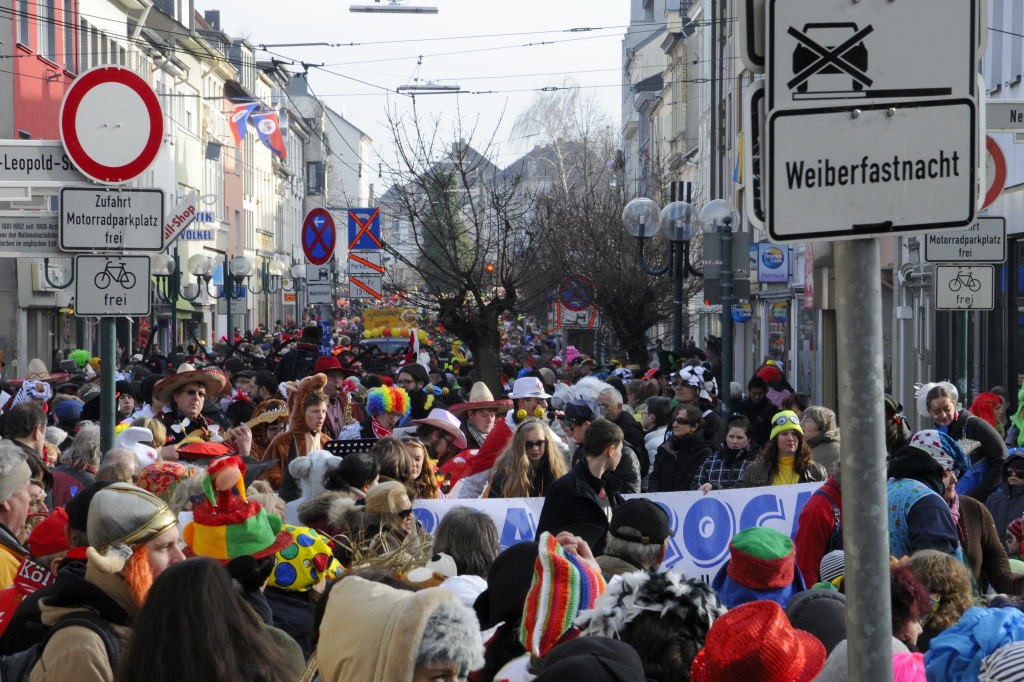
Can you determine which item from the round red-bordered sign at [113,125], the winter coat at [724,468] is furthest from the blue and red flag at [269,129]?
the round red-bordered sign at [113,125]

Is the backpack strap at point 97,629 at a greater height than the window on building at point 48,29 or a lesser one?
lesser

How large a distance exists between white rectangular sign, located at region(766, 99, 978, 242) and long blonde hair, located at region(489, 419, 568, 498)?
6721 millimetres

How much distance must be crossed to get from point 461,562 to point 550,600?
1.58 m

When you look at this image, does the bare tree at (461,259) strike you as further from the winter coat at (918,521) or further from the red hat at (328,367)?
the winter coat at (918,521)

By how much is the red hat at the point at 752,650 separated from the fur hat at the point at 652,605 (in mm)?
271

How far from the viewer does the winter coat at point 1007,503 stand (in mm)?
8695

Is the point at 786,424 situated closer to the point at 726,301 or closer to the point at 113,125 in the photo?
the point at 113,125

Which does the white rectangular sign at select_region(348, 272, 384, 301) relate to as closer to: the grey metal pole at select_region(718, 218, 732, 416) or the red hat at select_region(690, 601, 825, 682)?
the grey metal pole at select_region(718, 218, 732, 416)

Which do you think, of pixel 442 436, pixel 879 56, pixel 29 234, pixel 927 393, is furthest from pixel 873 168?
pixel 927 393

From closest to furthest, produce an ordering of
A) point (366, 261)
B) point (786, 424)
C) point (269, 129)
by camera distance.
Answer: point (786, 424) < point (366, 261) < point (269, 129)

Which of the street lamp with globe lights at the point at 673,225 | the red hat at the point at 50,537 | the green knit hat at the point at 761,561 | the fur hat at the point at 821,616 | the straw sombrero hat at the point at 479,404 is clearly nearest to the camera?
the fur hat at the point at 821,616

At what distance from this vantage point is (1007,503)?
881 cm

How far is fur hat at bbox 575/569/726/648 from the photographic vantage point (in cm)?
423

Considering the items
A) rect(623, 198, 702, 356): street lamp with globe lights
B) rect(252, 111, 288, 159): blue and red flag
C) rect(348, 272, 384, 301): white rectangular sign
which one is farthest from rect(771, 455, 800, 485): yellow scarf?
rect(252, 111, 288, 159): blue and red flag
